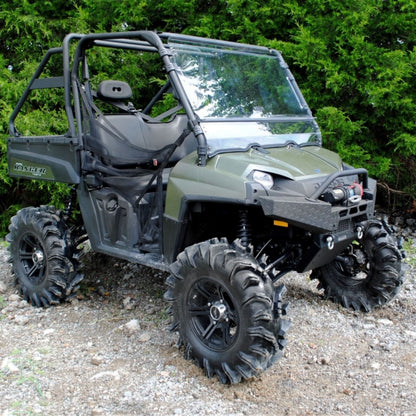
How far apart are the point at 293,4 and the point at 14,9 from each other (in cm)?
425

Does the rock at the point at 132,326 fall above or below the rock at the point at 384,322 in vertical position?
below

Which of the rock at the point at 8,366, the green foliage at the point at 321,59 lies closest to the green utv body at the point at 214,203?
the rock at the point at 8,366

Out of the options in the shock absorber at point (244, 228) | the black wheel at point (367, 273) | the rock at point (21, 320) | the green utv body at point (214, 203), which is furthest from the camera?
the rock at point (21, 320)

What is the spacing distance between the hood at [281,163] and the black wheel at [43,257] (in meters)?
1.77

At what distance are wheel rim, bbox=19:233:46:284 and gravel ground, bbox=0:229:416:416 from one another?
0.27 metres

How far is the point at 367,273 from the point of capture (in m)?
4.28

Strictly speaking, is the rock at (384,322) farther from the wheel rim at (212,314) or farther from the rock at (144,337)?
the rock at (144,337)

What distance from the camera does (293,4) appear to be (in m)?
6.63

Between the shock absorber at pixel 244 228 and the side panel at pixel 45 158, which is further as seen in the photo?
the side panel at pixel 45 158

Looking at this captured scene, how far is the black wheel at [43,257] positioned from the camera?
14.8 feet

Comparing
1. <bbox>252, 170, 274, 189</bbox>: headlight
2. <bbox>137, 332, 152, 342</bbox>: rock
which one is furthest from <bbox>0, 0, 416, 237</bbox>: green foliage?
<bbox>137, 332, 152, 342</bbox>: rock

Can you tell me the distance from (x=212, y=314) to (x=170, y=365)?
0.50m

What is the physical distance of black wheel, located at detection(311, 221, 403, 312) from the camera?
4.07 m

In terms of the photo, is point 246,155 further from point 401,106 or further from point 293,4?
point 293,4
